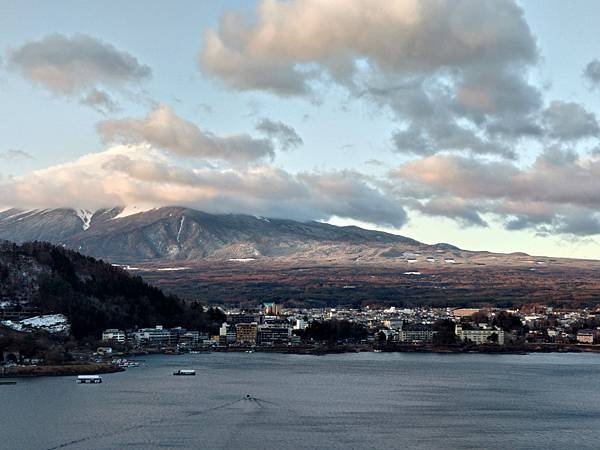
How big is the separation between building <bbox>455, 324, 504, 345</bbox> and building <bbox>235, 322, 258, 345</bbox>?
52.2ft

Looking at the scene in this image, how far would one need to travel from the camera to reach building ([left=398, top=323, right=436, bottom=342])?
6975cm

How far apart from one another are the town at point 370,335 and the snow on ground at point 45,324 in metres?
2.91

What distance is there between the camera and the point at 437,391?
115ft

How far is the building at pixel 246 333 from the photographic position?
67812mm

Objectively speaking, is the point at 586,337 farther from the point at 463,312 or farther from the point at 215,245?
the point at 215,245

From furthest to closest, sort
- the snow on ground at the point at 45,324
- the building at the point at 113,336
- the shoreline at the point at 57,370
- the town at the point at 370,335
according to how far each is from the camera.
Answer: the town at the point at 370,335 → the building at the point at 113,336 → the snow on ground at the point at 45,324 → the shoreline at the point at 57,370

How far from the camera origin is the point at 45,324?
54.8 m

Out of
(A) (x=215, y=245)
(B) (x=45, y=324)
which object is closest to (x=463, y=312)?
(B) (x=45, y=324)

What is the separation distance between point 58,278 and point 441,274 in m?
89.1

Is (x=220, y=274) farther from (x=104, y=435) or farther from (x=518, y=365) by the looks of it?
(x=104, y=435)

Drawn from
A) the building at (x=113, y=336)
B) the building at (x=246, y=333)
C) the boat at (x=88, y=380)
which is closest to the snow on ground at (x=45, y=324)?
the building at (x=113, y=336)

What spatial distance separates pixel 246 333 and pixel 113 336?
502 inches

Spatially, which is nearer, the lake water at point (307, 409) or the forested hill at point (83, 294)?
the lake water at point (307, 409)

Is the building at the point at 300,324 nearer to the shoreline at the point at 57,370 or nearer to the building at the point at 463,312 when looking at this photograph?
the building at the point at 463,312
